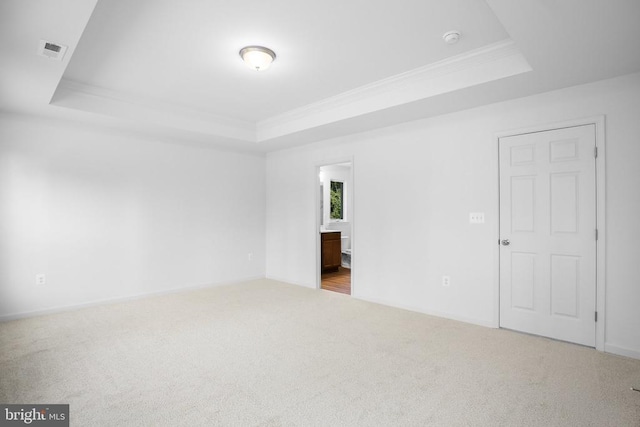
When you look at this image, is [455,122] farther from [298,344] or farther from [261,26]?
[298,344]

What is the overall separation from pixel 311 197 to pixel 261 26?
329 centimetres

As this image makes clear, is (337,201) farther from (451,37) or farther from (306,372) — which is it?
(306,372)

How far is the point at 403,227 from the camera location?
14.7ft

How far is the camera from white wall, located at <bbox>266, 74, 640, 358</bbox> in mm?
2971

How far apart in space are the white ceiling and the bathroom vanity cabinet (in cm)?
275

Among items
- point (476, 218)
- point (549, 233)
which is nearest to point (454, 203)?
point (476, 218)

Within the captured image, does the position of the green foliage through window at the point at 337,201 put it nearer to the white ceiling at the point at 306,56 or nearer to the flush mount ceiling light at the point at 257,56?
the white ceiling at the point at 306,56

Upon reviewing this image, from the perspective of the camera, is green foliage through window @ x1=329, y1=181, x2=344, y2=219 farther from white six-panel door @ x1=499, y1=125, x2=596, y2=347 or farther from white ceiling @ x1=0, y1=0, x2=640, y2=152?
white six-panel door @ x1=499, y1=125, x2=596, y2=347

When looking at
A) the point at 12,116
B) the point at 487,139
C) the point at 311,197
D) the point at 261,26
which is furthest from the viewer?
the point at 311,197

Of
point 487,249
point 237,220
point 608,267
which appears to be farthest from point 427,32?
point 237,220

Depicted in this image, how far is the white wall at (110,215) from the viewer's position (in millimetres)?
4039

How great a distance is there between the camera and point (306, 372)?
267cm

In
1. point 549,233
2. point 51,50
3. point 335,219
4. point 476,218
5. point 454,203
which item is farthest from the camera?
point 335,219

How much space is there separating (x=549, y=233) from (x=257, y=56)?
3229 millimetres
